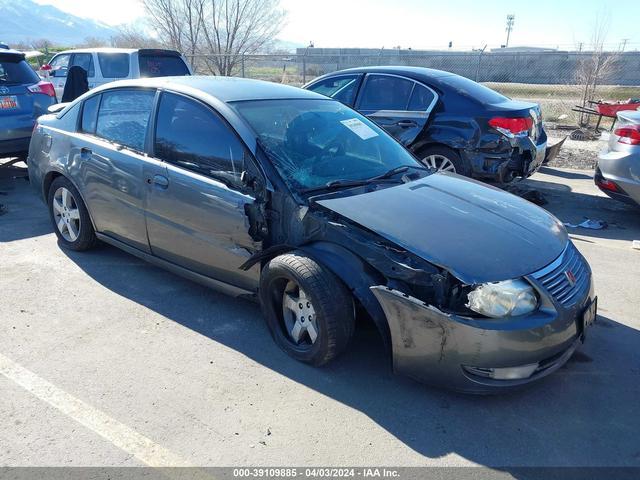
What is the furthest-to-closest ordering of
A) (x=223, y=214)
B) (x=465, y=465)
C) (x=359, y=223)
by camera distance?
(x=223, y=214) < (x=359, y=223) < (x=465, y=465)

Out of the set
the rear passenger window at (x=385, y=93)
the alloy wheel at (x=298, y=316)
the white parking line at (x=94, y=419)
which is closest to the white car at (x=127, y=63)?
the rear passenger window at (x=385, y=93)

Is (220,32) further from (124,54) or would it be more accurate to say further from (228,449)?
(228,449)

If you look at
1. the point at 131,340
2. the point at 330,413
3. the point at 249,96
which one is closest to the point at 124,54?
the point at 249,96

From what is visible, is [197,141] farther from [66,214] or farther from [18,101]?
[18,101]

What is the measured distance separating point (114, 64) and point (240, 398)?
10.5 metres

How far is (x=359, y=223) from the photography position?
2.97 meters

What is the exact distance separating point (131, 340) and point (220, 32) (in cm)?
1981

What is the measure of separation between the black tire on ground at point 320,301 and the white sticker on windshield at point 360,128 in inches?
55.5

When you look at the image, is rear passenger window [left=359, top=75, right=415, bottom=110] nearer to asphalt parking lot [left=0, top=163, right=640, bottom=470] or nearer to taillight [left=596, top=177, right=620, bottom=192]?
taillight [left=596, top=177, right=620, bottom=192]

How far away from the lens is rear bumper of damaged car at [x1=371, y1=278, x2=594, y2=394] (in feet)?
8.58

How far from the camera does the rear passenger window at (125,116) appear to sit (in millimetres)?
4082

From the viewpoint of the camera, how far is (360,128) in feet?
13.7

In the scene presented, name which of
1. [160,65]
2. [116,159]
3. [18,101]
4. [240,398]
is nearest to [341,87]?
[116,159]

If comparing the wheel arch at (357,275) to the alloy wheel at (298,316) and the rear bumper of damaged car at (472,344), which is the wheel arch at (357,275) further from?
the alloy wheel at (298,316)
